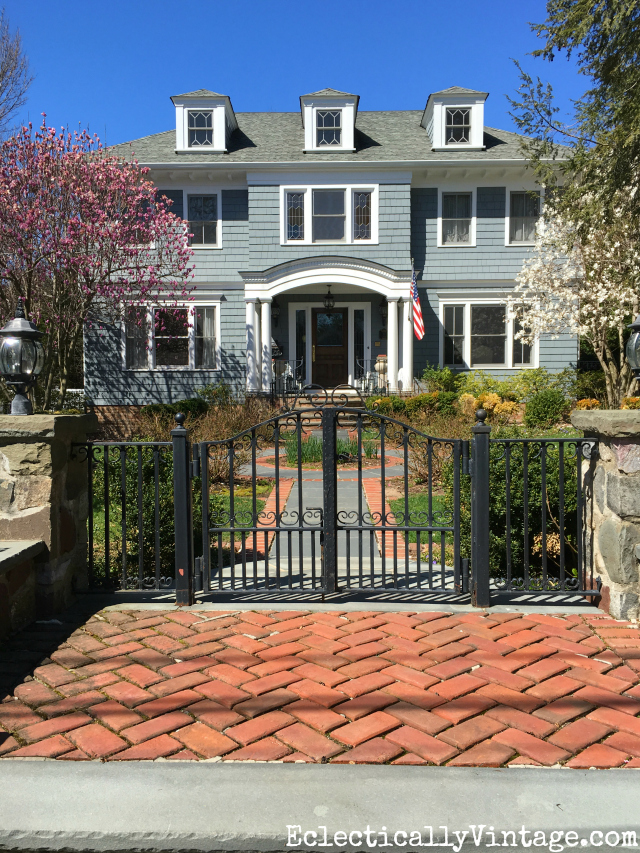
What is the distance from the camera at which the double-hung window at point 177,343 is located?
58.9 feet

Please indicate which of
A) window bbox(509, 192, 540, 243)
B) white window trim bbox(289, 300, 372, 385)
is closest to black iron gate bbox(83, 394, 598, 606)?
white window trim bbox(289, 300, 372, 385)

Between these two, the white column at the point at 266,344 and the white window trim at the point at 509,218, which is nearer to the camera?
the white column at the point at 266,344

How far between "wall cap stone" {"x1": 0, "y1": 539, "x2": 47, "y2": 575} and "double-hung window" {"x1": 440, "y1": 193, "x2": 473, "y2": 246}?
617 inches

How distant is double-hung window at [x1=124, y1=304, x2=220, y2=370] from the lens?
17.9m

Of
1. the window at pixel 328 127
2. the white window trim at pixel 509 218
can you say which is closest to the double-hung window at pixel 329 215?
the window at pixel 328 127

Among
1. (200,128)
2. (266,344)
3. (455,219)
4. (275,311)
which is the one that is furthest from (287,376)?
(200,128)

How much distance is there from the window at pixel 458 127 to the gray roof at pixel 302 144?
53 centimetres

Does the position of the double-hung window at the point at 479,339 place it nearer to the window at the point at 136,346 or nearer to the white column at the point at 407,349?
the white column at the point at 407,349

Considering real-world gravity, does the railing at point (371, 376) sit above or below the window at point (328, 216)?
below

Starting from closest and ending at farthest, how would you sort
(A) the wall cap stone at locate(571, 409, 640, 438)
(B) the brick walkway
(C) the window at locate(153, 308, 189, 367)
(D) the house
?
1. (B) the brick walkway
2. (A) the wall cap stone at locate(571, 409, 640, 438)
3. (D) the house
4. (C) the window at locate(153, 308, 189, 367)

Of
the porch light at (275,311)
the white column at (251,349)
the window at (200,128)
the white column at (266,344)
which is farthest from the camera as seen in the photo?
the porch light at (275,311)

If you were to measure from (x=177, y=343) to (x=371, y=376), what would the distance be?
17.6 ft

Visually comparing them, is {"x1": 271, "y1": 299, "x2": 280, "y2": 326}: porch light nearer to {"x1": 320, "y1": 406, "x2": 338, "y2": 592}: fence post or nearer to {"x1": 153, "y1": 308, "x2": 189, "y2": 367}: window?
{"x1": 153, "y1": 308, "x2": 189, "y2": 367}: window

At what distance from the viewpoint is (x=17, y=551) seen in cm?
393
